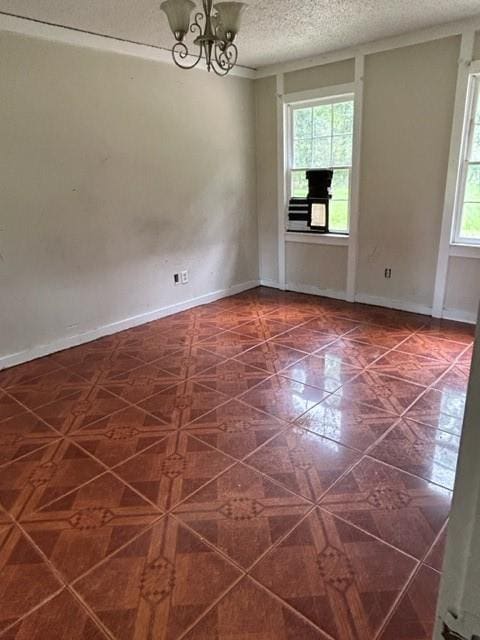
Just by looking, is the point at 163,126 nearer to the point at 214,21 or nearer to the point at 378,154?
the point at 214,21

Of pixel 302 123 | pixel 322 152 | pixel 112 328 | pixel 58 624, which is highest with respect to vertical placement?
pixel 302 123

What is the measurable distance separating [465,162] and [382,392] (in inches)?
88.0

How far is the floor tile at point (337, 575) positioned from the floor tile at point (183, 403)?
101 centimetres

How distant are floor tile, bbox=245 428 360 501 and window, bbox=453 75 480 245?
258 cm

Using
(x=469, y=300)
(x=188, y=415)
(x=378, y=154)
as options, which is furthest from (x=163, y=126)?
(x=469, y=300)

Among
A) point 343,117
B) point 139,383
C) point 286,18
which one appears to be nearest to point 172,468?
point 139,383

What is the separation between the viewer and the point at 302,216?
483cm

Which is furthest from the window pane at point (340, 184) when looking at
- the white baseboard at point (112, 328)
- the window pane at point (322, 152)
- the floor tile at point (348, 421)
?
the floor tile at point (348, 421)

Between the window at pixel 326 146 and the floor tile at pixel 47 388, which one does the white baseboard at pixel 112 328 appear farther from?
the window at pixel 326 146

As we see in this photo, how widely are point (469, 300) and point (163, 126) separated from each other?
3204mm

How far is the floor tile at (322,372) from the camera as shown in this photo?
114 inches

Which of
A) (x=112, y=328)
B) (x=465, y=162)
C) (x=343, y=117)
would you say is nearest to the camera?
(x=465, y=162)

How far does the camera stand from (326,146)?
4465 mm

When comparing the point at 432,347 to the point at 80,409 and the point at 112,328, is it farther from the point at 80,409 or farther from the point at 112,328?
the point at 112,328
